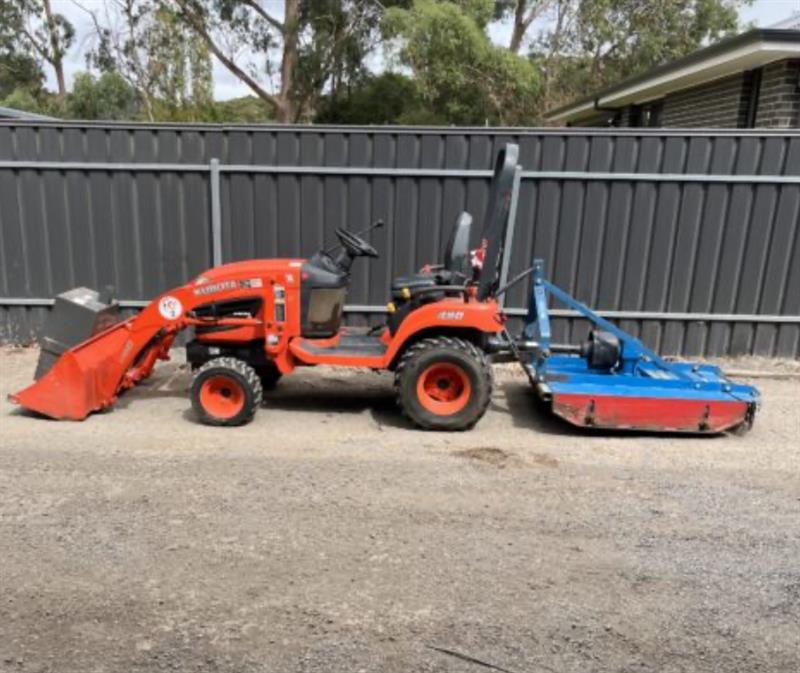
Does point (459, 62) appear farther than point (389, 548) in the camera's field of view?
Yes

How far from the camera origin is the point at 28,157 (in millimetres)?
6887

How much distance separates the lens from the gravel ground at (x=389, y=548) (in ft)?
8.83

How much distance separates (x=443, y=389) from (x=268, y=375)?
5.26 feet

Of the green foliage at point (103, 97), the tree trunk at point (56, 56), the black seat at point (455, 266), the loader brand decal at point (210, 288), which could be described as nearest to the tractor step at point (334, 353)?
the black seat at point (455, 266)

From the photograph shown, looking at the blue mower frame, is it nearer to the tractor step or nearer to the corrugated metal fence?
the tractor step

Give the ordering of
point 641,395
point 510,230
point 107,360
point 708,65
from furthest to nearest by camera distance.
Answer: point 708,65
point 510,230
point 107,360
point 641,395

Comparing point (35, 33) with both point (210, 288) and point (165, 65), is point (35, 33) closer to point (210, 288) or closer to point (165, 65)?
point (165, 65)

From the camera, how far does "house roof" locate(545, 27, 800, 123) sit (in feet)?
25.7

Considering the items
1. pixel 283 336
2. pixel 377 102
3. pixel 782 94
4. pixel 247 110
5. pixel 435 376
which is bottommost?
pixel 435 376

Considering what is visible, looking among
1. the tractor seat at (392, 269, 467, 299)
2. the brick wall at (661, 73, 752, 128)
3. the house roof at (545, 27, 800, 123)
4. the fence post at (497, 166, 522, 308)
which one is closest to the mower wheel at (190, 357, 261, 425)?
the tractor seat at (392, 269, 467, 299)

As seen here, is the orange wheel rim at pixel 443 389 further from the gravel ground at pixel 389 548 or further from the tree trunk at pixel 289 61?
the tree trunk at pixel 289 61

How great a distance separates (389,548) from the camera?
3.40 metres

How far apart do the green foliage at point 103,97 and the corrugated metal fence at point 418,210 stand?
19179 millimetres

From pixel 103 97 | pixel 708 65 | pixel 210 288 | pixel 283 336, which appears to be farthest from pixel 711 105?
pixel 103 97
